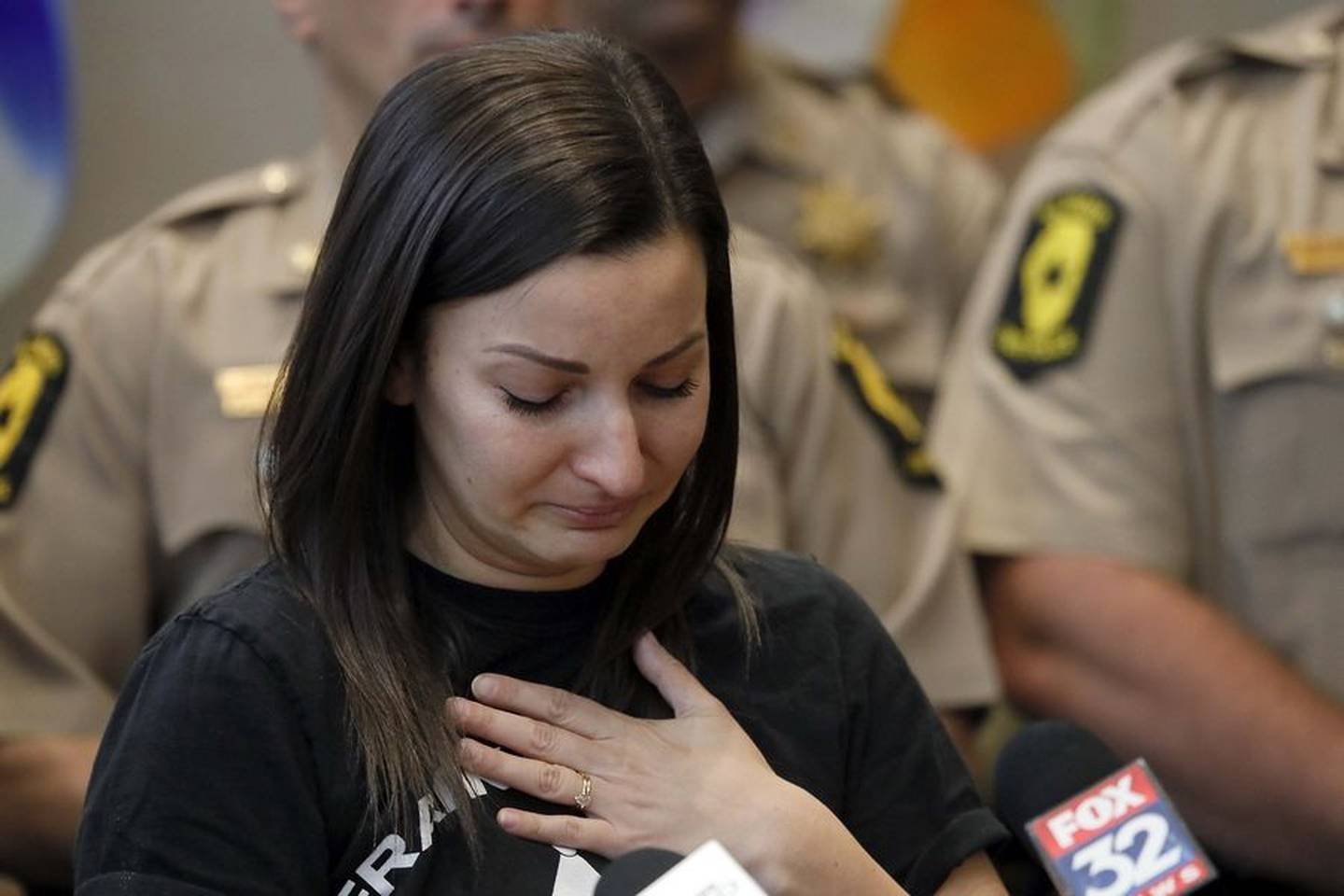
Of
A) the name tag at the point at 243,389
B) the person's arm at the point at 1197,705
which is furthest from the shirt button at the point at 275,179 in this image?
the person's arm at the point at 1197,705

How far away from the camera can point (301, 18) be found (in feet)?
7.97

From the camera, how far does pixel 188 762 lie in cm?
120

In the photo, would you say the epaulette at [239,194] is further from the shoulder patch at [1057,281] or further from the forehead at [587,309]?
the forehead at [587,309]

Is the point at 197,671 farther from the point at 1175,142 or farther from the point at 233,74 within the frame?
the point at 233,74

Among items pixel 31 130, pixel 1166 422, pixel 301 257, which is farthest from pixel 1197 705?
pixel 31 130

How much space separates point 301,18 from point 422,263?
1.28 m

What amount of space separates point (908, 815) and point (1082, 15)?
2190mm

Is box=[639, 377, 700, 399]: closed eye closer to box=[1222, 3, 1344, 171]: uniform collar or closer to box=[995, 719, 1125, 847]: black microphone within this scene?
box=[995, 719, 1125, 847]: black microphone

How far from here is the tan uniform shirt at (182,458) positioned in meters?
2.14

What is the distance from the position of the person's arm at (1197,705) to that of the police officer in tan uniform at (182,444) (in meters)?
0.10

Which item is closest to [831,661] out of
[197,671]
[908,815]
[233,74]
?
[908,815]

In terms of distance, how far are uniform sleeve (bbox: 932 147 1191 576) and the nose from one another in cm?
117

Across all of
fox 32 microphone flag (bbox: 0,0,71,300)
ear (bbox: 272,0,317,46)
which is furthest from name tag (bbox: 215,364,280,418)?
fox 32 microphone flag (bbox: 0,0,71,300)

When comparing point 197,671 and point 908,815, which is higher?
point 197,671
